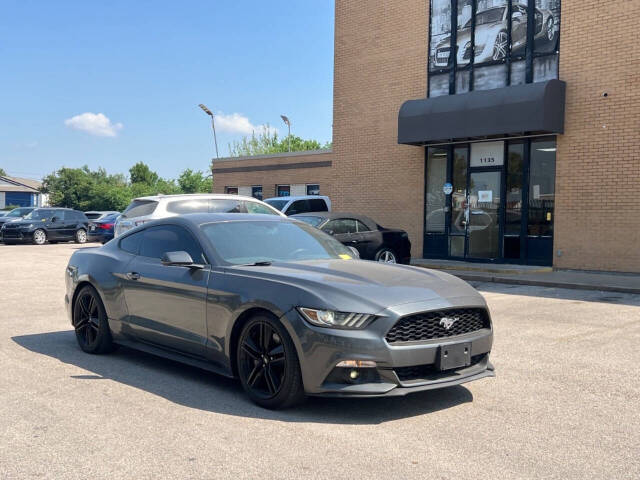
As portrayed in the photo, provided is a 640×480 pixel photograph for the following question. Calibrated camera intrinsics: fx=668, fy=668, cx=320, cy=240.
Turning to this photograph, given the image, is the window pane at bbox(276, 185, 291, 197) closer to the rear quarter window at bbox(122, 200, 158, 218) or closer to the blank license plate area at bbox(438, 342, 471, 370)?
the rear quarter window at bbox(122, 200, 158, 218)

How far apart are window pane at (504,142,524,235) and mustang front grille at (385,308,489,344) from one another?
1236cm

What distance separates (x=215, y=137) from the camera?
176 ft

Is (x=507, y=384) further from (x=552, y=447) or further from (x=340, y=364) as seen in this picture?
(x=340, y=364)

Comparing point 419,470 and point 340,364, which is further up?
point 340,364

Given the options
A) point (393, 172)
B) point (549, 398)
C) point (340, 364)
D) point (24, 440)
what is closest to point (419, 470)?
point (340, 364)

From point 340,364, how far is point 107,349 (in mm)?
3141

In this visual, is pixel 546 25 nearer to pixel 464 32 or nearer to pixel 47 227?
pixel 464 32

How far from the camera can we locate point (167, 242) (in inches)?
241

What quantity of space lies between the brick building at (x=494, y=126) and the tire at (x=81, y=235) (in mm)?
13935

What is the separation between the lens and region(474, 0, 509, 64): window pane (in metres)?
17.1

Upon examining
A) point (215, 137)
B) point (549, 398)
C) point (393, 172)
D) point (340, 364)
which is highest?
point (215, 137)

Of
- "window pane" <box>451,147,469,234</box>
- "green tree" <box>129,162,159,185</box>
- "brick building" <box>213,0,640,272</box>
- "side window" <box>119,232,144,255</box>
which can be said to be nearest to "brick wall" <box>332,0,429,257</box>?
"brick building" <box>213,0,640,272</box>

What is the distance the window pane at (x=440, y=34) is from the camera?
18.3 metres

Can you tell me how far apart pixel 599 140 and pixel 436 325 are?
12.4 m
